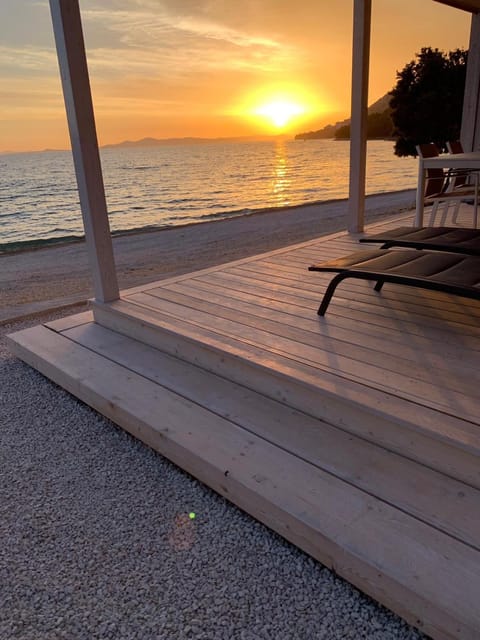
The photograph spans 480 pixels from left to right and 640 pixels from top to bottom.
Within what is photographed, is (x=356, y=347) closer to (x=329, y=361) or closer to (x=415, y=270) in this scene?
(x=329, y=361)

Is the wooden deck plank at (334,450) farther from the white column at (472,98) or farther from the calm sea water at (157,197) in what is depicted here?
the calm sea water at (157,197)

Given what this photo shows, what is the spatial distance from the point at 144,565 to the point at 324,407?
79cm

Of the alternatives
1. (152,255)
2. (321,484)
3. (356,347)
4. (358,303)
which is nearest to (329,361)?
(356,347)

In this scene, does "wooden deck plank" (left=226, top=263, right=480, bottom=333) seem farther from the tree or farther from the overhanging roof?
the tree

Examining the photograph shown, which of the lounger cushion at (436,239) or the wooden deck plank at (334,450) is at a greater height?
the lounger cushion at (436,239)

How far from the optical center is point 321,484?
140 centimetres

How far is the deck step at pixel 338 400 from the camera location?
1.36 meters

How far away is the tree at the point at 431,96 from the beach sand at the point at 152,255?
6.50 metres

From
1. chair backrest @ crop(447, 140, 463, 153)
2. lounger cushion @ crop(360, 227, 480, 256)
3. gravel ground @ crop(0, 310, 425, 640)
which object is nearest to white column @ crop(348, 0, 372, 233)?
lounger cushion @ crop(360, 227, 480, 256)

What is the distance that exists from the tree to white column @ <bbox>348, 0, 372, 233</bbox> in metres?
14.4

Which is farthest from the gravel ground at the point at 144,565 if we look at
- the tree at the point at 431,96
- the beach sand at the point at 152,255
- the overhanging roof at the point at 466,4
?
the tree at the point at 431,96

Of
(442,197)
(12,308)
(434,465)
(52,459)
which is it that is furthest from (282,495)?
(12,308)

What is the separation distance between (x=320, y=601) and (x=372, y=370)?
32.8 inches

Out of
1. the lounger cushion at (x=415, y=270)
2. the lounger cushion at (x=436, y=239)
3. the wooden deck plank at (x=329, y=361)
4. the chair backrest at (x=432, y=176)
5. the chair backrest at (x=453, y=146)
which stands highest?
the chair backrest at (x=453, y=146)
